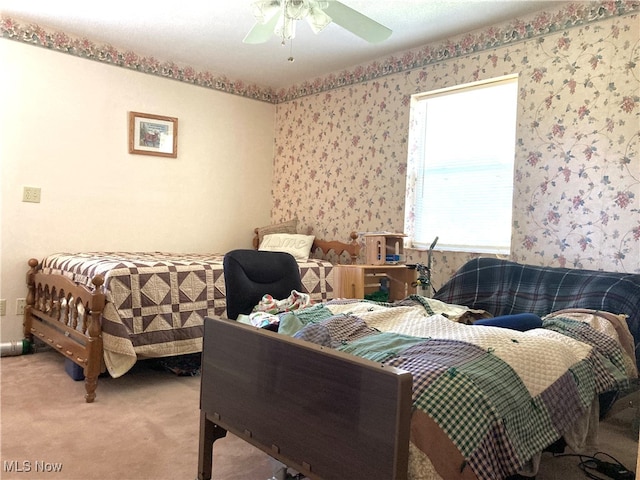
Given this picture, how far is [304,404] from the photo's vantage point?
4.65 ft

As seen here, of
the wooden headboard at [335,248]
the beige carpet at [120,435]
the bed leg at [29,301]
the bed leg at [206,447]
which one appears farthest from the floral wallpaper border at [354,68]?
the bed leg at [206,447]

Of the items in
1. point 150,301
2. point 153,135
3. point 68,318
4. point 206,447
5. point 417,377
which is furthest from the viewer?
point 153,135

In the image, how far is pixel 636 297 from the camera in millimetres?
2455

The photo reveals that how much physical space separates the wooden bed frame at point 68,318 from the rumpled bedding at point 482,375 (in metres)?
1.50

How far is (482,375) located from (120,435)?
1.80 meters

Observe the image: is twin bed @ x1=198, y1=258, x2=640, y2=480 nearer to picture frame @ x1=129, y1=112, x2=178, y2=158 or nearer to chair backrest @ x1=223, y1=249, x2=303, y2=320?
chair backrest @ x1=223, y1=249, x2=303, y2=320

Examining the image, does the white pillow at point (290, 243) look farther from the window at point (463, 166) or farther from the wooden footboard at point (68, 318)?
the wooden footboard at point (68, 318)

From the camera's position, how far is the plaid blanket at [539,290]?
2.48 m

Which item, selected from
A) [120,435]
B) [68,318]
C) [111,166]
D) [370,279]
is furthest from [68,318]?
[370,279]

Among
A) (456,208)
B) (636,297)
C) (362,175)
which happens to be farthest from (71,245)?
(636,297)

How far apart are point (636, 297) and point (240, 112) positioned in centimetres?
376

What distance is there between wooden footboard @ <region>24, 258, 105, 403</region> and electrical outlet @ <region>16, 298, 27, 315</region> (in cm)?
7

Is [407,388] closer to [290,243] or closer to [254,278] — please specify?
[254,278]

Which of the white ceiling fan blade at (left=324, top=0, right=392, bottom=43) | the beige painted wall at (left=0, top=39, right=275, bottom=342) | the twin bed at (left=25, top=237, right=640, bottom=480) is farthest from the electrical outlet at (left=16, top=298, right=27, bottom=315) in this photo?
the white ceiling fan blade at (left=324, top=0, right=392, bottom=43)
